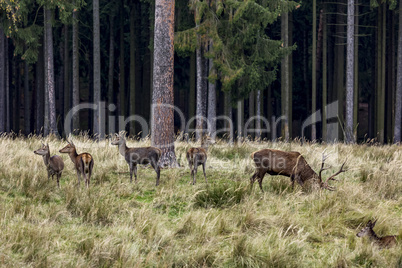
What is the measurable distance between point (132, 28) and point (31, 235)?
24.8 metres

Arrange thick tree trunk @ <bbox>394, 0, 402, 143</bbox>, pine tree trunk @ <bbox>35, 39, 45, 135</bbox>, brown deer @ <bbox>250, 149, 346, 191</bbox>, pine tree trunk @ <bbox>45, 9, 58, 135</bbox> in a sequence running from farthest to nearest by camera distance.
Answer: pine tree trunk @ <bbox>35, 39, 45, 135</bbox>
thick tree trunk @ <bbox>394, 0, 402, 143</bbox>
pine tree trunk @ <bbox>45, 9, 58, 135</bbox>
brown deer @ <bbox>250, 149, 346, 191</bbox>

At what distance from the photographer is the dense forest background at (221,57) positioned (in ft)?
64.5

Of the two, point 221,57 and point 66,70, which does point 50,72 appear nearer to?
point 66,70

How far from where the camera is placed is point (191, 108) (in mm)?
27453

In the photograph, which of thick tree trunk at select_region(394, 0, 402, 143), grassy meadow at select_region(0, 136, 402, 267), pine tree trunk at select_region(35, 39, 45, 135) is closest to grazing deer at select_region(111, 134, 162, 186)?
grassy meadow at select_region(0, 136, 402, 267)

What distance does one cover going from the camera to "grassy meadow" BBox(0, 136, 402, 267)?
228 inches

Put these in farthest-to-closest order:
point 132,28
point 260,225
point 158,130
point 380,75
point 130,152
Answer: point 132,28
point 380,75
point 158,130
point 130,152
point 260,225

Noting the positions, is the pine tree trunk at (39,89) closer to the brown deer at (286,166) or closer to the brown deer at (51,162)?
the brown deer at (51,162)

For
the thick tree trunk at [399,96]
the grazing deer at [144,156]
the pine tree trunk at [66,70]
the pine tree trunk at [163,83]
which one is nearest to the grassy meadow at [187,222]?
the grazing deer at [144,156]

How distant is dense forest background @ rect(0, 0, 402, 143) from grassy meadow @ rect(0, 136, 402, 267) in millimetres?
7439

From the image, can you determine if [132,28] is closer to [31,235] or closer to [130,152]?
[130,152]

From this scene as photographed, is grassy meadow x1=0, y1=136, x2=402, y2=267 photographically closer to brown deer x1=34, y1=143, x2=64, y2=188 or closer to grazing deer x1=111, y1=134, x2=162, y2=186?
brown deer x1=34, y1=143, x2=64, y2=188

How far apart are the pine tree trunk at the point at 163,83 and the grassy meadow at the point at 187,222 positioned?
4.50ft

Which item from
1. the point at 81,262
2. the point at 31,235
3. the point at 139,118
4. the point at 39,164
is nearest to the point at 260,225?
the point at 81,262
